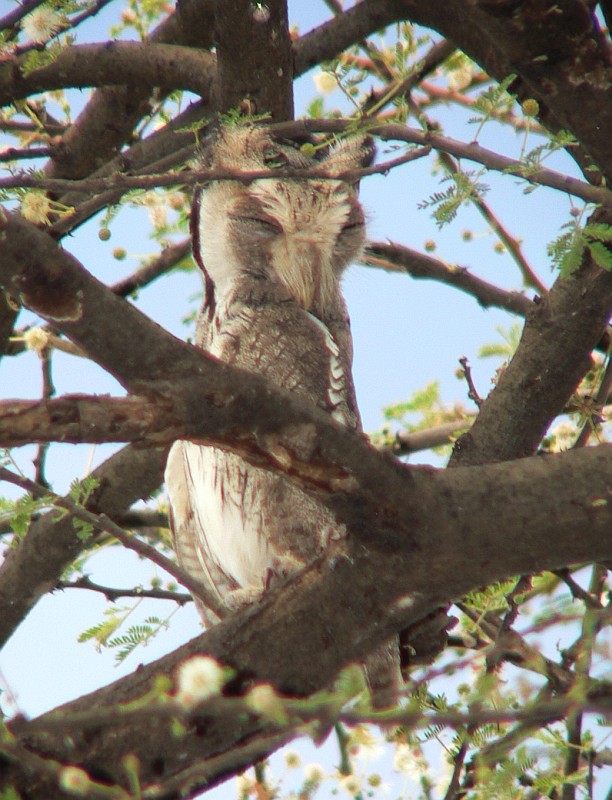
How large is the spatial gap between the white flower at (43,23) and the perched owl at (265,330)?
556 millimetres

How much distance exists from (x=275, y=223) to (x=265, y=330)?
0.36 m

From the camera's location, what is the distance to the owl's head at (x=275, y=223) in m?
2.81

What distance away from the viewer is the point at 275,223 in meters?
2.82

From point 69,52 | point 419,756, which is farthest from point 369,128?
point 419,756

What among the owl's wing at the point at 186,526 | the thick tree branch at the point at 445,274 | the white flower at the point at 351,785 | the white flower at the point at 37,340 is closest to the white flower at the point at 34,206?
the white flower at the point at 37,340

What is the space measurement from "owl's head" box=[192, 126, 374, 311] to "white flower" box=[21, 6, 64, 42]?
22.6 inches

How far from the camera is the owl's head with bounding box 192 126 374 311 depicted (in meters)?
2.81

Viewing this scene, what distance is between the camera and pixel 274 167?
281 centimetres

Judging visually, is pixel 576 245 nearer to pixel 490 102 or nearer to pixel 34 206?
pixel 490 102

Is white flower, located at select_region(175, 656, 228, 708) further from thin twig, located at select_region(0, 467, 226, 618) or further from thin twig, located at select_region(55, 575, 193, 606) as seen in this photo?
thin twig, located at select_region(55, 575, 193, 606)

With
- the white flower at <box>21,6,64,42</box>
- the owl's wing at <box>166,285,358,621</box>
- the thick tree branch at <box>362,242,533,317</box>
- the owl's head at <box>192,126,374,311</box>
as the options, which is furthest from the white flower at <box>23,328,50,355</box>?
the thick tree branch at <box>362,242,533,317</box>

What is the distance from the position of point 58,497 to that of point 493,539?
2.63 ft

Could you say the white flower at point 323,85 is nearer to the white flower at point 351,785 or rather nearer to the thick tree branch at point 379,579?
the thick tree branch at point 379,579

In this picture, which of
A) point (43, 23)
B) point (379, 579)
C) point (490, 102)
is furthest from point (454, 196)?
point (43, 23)
